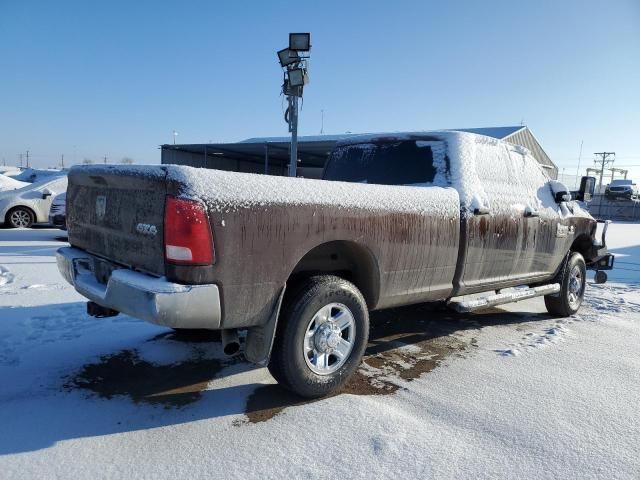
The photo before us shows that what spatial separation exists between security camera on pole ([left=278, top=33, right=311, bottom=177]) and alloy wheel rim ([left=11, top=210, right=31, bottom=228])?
7325mm

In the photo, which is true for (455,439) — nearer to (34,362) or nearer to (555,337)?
(555,337)

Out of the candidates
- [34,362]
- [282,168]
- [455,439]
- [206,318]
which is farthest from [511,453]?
[282,168]

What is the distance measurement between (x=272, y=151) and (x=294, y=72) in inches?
927

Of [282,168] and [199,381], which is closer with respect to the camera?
[199,381]

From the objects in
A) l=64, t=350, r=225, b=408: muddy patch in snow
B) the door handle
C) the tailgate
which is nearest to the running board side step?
the door handle

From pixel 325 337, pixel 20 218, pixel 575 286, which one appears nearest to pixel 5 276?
pixel 325 337

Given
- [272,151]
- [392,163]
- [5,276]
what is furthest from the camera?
[272,151]

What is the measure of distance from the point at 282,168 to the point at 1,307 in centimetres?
3698

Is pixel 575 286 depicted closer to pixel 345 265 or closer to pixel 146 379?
pixel 345 265

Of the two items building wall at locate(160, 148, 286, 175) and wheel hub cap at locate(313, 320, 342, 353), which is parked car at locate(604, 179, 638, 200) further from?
wheel hub cap at locate(313, 320, 342, 353)

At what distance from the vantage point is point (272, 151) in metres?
32.1

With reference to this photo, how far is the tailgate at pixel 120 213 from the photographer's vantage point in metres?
2.72

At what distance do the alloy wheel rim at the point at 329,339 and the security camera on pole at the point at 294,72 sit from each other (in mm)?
6458

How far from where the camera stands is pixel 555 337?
485 cm
